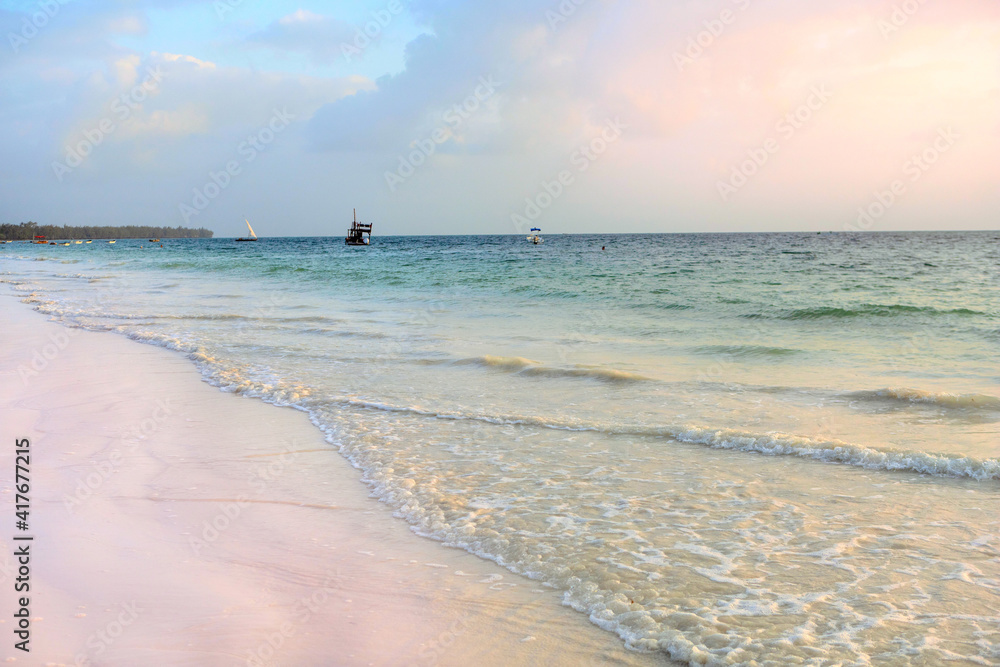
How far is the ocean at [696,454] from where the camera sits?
10.6 feet

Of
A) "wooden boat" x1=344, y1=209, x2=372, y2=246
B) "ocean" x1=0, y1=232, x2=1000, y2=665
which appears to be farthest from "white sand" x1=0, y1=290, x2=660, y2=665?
"wooden boat" x1=344, y1=209, x2=372, y2=246

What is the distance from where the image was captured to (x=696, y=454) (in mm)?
5879

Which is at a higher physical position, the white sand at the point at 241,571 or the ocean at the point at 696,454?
the ocean at the point at 696,454

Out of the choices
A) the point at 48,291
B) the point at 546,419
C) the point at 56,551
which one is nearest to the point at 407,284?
the point at 48,291

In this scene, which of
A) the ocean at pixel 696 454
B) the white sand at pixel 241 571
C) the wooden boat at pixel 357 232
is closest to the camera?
the white sand at pixel 241 571

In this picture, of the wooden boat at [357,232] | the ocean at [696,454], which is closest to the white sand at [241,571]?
the ocean at [696,454]

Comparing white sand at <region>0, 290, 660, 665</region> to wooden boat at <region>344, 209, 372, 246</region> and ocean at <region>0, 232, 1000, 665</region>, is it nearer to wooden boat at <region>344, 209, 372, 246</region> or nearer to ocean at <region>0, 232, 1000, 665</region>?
ocean at <region>0, 232, 1000, 665</region>

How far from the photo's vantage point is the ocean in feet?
10.6

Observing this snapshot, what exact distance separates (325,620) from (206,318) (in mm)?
15748

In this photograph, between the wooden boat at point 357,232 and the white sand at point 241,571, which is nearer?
the white sand at point 241,571

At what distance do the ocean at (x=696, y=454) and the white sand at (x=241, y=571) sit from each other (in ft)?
0.99

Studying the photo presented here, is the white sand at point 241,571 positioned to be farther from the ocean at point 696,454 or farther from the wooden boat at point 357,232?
the wooden boat at point 357,232

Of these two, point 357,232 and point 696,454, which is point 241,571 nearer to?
point 696,454

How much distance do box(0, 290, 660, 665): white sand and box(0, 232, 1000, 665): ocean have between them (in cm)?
30
